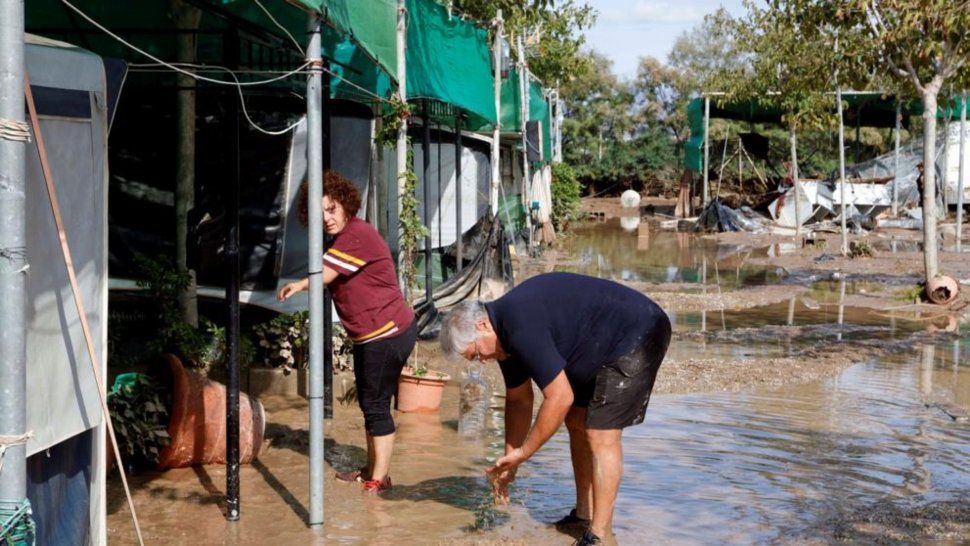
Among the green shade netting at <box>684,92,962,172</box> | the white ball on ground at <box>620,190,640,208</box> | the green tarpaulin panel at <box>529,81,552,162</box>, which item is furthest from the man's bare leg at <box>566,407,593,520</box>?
the white ball on ground at <box>620,190,640,208</box>

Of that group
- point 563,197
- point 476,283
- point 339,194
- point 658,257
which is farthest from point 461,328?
point 563,197

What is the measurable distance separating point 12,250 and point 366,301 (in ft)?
10.6

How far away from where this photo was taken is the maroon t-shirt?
632cm

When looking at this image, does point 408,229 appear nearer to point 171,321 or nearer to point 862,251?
point 171,321

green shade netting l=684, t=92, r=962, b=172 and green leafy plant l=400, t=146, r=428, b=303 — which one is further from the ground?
green shade netting l=684, t=92, r=962, b=172

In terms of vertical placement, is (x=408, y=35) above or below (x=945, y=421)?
above

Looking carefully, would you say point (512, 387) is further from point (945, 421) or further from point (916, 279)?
point (916, 279)

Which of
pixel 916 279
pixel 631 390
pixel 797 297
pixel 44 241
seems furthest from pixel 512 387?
pixel 916 279

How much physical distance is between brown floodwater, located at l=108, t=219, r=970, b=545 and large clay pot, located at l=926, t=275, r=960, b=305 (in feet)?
16.6

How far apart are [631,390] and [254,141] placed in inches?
256

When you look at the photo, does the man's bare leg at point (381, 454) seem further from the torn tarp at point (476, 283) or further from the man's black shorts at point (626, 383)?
the torn tarp at point (476, 283)

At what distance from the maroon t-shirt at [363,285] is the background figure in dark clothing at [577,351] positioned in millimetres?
1015

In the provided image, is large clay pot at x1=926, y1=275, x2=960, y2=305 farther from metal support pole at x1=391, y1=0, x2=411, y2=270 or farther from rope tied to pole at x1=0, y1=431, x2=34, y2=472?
rope tied to pole at x1=0, y1=431, x2=34, y2=472

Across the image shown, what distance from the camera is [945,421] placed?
8.87 m
